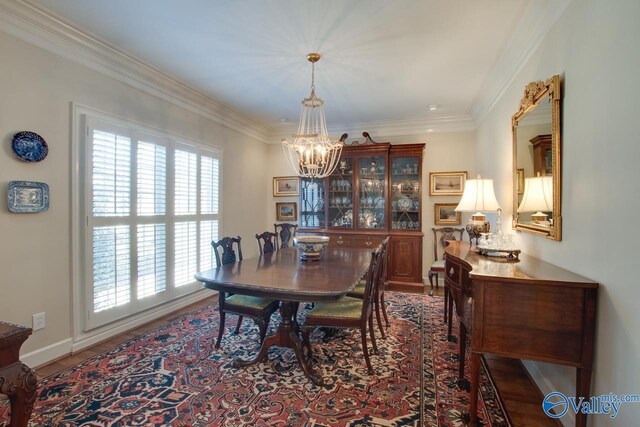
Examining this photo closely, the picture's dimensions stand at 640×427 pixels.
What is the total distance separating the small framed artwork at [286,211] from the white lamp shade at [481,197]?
3.44m

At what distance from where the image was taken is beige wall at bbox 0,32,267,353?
2.22 meters

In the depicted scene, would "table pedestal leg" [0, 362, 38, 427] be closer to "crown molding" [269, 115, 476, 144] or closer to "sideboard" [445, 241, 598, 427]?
"sideboard" [445, 241, 598, 427]

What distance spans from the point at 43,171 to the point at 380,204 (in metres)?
4.11

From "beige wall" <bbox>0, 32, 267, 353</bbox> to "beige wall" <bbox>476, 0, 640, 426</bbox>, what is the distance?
371 cm

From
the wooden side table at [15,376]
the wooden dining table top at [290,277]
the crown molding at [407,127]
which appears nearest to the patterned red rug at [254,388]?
the wooden side table at [15,376]

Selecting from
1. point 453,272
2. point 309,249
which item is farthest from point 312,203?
point 453,272

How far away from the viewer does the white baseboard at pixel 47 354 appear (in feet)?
7.68

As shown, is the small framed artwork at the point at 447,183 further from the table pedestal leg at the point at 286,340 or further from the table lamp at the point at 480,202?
the table pedestal leg at the point at 286,340

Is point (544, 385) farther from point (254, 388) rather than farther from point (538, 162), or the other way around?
point (254, 388)

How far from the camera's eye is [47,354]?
2461 mm

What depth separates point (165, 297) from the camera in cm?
358

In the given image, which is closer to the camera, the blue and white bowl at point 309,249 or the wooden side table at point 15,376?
the wooden side table at point 15,376

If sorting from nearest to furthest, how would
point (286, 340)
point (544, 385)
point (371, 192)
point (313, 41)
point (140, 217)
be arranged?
1. point (544, 385)
2. point (286, 340)
3. point (313, 41)
4. point (140, 217)
5. point (371, 192)

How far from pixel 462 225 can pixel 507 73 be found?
254 centimetres
